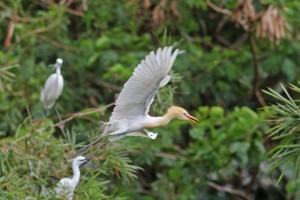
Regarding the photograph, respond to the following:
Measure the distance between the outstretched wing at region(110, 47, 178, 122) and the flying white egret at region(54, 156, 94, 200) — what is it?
1.31 feet

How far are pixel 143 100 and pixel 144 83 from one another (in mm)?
158

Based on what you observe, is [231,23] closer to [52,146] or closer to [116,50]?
[116,50]

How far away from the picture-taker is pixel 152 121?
14.9 feet

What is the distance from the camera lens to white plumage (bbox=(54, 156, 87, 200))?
470cm

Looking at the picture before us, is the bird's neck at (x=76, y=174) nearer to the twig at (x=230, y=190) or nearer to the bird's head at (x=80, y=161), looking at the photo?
the bird's head at (x=80, y=161)

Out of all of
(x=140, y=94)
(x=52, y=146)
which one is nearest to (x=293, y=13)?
(x=52, y=146)

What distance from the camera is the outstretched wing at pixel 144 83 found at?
4184 mm

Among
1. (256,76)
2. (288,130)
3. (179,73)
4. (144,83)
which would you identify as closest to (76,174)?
(144,83)

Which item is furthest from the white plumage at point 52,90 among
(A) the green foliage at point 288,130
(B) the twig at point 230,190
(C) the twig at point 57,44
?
(A) the green foliage at point 288,130

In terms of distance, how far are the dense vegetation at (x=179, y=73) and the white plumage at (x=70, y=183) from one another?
1.31m

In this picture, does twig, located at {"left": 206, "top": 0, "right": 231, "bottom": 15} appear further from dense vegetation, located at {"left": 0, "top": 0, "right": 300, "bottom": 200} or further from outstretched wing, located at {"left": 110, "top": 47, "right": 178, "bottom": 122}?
outstretched wing, located at {"left": 110, "top": 47, "right": 178, "bottom": 122}

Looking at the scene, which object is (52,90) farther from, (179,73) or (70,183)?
(70,183)

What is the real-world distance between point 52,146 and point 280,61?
8.47 feet

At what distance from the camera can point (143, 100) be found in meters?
4.46
